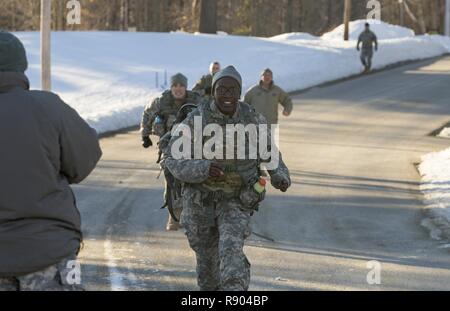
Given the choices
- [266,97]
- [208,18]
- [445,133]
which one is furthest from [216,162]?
[208,18]

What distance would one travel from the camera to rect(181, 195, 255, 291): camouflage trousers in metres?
7.07

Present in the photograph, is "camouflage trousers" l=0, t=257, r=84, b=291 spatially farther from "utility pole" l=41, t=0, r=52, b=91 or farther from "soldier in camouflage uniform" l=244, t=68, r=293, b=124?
"utility pole" l=41, t=0, r=52, b=91

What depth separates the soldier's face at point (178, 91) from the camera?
12.0 m

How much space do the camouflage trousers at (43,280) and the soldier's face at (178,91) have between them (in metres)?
7.26

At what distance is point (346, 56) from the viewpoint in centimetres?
4262

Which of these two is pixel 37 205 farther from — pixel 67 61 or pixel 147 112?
pixel 67 61

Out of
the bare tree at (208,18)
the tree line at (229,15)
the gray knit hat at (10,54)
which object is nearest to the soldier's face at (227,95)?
the gray knit hat at (10,54)

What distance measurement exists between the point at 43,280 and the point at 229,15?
7249cm

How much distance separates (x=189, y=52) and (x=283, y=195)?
27754 millimetres

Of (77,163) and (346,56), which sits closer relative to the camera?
(77,163)

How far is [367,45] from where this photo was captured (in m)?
38.0

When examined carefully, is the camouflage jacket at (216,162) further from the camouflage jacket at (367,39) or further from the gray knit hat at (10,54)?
the camouflage jacket at (367,39)
